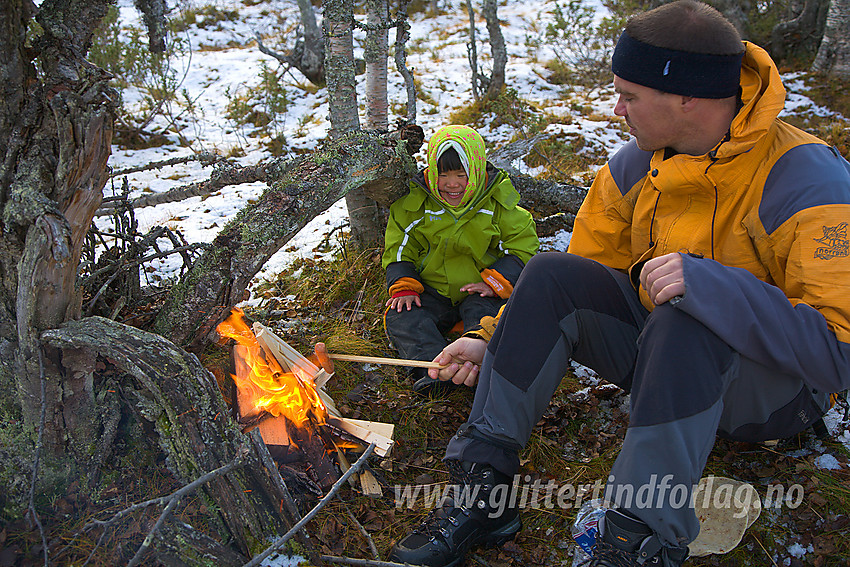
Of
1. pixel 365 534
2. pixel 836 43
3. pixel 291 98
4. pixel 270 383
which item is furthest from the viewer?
pixel 291 98

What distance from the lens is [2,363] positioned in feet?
7.39

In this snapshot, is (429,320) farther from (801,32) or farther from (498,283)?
(801,32)

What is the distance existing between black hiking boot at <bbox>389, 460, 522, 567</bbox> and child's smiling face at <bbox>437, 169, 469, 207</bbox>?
5.92ft

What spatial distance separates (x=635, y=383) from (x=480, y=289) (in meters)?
1.66

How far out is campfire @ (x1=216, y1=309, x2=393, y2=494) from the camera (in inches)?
105

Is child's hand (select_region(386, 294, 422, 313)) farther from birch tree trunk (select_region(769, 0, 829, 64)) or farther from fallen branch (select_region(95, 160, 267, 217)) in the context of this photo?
birch tree trunk (select_region(769, 0, 829, 64))

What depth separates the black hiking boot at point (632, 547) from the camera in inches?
75.4

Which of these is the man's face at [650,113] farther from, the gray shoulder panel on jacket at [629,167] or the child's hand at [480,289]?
the child's hand at [480,289]

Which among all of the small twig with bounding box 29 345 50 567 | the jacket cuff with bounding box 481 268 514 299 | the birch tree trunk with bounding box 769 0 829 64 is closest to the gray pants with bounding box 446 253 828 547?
the jacket cuff with bounding box 481 268 514 299

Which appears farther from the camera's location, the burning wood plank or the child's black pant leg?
the child's black pant leg

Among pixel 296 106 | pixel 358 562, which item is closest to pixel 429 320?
pixel 358 562

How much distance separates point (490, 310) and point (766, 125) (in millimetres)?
1885

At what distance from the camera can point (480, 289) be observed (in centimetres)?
367

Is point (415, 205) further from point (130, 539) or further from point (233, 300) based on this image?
point (130, 539)
